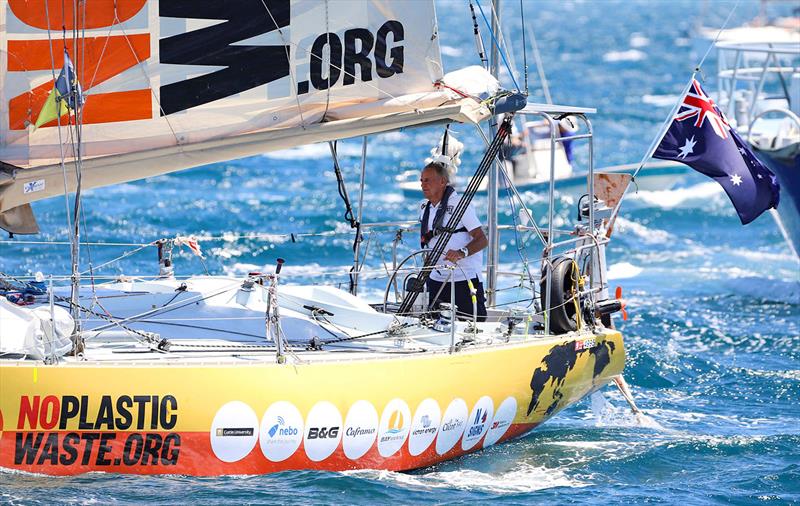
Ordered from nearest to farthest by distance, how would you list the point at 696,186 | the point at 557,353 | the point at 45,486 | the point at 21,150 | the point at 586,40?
the point at 45,486 < the point at 21,150 < the point at 557,353 < the point at 696,186 < the point at 586,40

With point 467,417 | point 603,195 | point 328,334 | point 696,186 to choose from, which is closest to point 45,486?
point 328,334

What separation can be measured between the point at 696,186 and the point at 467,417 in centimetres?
1862

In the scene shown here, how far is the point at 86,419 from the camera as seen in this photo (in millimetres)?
7746

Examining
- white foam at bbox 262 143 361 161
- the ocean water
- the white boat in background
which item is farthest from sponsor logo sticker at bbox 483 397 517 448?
white foam at bbox 262 143 361 161

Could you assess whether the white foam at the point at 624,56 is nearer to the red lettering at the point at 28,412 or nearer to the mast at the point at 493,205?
the mast at the point at 493,205

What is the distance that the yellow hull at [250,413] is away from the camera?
7723 mm

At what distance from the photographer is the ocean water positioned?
855 centimetres

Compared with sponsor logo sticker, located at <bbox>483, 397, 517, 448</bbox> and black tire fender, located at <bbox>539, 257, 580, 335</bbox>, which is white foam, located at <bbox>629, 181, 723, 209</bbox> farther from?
sponsor logo sticker, located at <bbox>483, 397, 517, 448</bbox>

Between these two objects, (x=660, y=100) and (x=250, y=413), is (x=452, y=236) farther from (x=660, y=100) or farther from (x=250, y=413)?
(x=660, y=100)

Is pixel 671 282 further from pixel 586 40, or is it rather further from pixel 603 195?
pixel 586 40

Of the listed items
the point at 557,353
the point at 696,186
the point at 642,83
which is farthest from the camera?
the point at 642,83

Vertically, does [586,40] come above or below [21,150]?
above

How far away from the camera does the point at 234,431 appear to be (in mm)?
8016

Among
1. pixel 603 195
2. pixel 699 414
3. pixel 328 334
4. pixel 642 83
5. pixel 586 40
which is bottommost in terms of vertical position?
pixel 699 414
